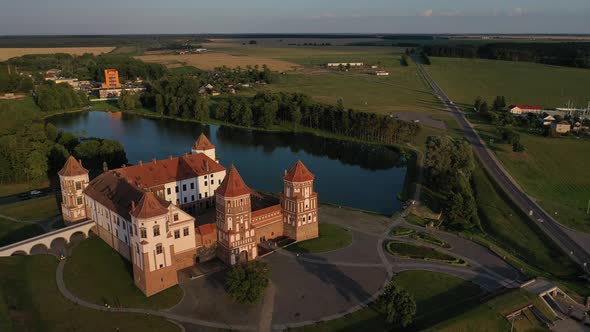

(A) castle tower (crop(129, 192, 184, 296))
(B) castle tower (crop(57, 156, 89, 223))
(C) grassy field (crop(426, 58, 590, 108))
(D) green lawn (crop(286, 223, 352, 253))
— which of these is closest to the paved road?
(D) green lawn (crop(286, 223, 352, 253))

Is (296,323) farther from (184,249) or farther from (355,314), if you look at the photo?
(184,249)

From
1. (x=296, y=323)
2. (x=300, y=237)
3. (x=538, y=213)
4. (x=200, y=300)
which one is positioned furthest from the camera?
(x=538, y=213)

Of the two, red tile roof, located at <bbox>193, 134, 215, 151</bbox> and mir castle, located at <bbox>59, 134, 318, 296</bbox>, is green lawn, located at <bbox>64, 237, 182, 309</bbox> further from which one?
red tile roof, located at <bbox>193, 134, 215, 151</bbox>

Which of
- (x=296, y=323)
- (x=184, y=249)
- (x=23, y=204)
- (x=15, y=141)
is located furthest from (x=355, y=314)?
(x=15, y=141)

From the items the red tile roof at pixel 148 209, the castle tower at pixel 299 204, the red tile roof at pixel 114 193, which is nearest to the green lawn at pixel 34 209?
the red tile roof at pixel 114 193

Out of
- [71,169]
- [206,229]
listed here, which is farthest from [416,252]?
[71,169]

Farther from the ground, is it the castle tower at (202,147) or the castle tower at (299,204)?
the castle tower at (202,147)

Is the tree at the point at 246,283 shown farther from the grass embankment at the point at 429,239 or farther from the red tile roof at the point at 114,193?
the grass embankment at the point at 429,239
